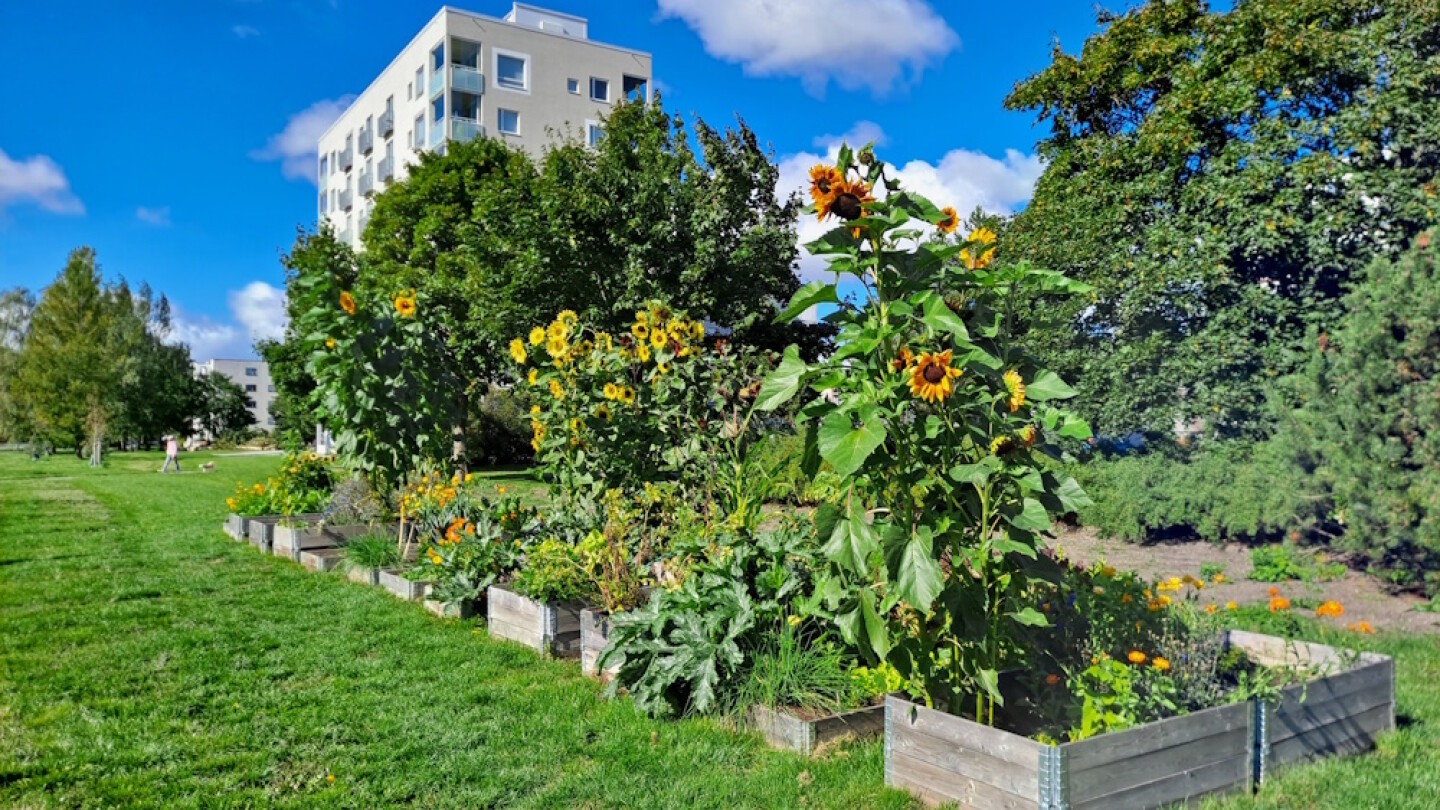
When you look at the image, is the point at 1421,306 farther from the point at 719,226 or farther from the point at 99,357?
the point at 99,357

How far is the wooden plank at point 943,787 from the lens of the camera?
2.64 m

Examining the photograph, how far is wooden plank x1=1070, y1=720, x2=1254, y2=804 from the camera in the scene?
2.55 metres

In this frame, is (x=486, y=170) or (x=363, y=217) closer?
(x=486, y=170)

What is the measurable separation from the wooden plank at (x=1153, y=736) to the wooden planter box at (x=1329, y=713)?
0.18 metres

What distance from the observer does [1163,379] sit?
35.2 feet

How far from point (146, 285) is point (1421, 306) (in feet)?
175

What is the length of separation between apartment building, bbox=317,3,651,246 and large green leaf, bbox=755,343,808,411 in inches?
1147

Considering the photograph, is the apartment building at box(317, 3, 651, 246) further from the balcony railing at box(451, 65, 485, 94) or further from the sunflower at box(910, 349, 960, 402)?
the sunflower at box(910, 349, 960, 402)

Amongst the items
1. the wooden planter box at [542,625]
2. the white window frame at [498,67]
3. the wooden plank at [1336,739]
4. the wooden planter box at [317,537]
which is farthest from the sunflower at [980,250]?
the white window frame at [498,67]

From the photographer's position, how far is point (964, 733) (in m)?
2.77

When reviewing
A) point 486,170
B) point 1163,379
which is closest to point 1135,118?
point 1163,379

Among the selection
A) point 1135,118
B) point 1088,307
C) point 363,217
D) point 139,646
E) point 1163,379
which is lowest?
point 139,646

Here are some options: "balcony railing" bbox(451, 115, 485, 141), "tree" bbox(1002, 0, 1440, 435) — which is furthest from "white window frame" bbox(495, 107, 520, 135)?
"tree" bbox(1002, 0, 1440, 435)

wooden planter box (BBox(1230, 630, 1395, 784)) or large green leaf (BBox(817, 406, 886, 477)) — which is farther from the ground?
large green leaf (BBox(817, 406, 886, 477))
